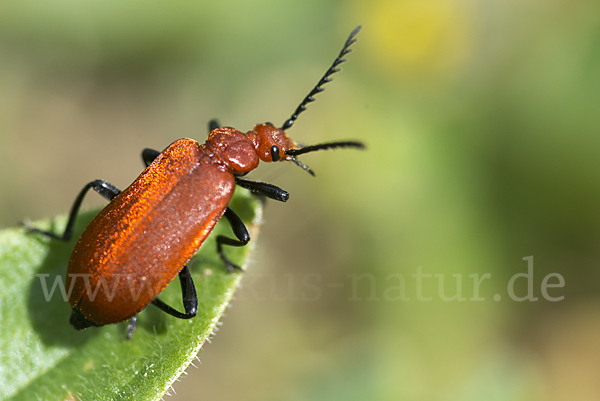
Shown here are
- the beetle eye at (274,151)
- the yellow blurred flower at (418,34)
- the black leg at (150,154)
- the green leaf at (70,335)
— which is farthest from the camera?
the yellow blurred flower at (418,34)

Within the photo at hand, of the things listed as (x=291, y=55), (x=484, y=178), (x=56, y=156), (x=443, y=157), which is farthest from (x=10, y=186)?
(x=484, y=178)

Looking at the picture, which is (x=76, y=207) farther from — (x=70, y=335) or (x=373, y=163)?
(x=373, y=163)

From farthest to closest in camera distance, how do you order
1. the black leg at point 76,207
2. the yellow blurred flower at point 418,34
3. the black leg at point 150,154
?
the yellow blurred flower at point 418,34, the black leg at point 150,154, the black leg at point 76,207

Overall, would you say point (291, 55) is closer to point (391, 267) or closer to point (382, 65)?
point (382, 65)

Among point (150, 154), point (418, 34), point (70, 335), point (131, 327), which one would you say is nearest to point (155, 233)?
point (131, 327)

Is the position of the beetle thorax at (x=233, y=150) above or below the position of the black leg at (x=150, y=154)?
above

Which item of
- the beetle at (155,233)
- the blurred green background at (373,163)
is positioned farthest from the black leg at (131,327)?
the blurred green background at (373,163)

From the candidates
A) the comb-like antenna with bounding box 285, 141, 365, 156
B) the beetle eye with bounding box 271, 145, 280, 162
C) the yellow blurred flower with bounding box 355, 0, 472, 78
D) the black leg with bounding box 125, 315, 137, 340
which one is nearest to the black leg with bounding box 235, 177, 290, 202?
the beetle eye with bounding box 271, 145, 280, 162

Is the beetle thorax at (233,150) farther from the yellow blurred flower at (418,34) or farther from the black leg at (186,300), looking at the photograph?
the yellow blurred flower at (418,34)
